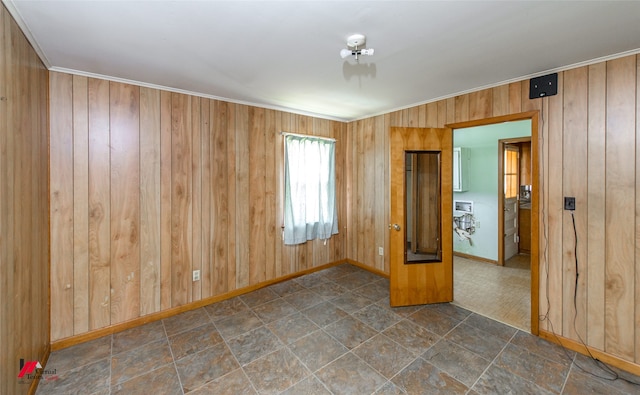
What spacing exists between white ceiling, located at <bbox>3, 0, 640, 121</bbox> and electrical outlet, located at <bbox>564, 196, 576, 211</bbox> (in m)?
1.11

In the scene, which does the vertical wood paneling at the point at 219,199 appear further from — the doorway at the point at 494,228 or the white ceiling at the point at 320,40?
the doorway at the point at 494,228

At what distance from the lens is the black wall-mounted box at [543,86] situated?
2.27m

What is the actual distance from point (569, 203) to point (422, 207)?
1261mm

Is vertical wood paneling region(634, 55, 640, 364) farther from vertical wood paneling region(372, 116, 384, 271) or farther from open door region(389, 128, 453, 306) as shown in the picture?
vertical wood paneling region(372, 116, 384, 271)

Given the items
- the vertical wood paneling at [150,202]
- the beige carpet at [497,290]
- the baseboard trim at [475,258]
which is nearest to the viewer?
the vertical wood paneling at [150,202]

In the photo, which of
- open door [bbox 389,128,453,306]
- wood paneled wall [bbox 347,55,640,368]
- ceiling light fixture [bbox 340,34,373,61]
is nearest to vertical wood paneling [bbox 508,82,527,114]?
wood paneled wall [bbox 347,55,640,368]

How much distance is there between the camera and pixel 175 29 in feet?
5.48

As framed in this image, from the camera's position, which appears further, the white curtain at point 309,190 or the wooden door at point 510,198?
the wooden door at point 510,198

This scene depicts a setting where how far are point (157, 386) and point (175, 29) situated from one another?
2420 mm

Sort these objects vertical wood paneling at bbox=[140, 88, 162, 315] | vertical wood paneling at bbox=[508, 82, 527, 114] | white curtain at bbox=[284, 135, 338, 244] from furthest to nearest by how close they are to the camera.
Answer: white curtain at bbox=[284, 135, 338, 244] < vertical wood paneling at bbox=[140, 88, 162, 315] < vertical wood paneling at bbox=[508, 82, 527, 114]

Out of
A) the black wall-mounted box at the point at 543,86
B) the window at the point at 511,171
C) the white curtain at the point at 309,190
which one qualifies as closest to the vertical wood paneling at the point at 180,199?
the white curtain at the point at 309,190

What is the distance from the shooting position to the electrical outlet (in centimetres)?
221

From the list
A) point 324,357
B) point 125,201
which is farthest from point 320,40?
point 324,357

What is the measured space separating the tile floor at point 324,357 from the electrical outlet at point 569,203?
1.20 meters
